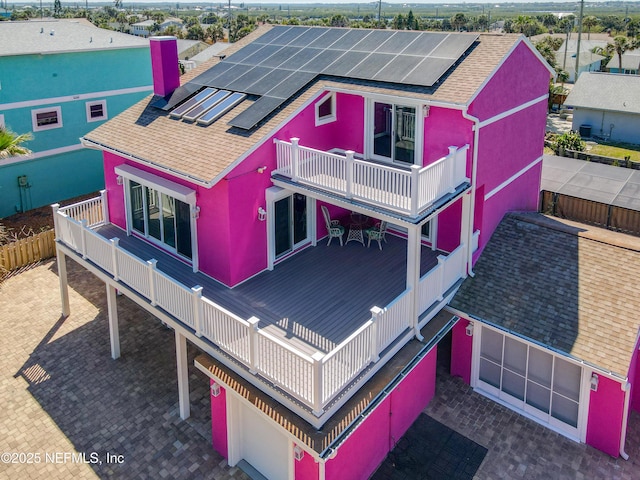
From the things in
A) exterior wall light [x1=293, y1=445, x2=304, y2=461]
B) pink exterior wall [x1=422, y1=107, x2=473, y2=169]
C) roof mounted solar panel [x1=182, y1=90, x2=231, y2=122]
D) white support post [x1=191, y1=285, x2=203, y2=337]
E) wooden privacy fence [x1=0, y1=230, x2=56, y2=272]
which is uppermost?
roof mounted solar panel [x1=182, y1=90, x2=231, y2=122]

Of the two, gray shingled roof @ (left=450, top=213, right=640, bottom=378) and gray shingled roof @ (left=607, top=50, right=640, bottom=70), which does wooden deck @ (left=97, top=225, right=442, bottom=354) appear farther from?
gray shingled roof @ (left=607, top=50, right=640, bottom=70)

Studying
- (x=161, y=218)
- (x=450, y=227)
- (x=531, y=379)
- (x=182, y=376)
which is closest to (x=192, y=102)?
(x=161, y=218)

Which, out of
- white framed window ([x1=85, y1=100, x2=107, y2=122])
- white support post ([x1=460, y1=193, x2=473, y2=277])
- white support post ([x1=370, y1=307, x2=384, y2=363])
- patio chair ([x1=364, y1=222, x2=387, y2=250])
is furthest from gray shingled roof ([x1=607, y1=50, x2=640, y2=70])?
white support post ([x1=370, y1=307, x2=384, y2=363])

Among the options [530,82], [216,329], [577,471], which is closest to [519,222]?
[530,82]

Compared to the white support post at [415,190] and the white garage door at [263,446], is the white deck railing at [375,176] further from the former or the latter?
the white garage door at [263,446]

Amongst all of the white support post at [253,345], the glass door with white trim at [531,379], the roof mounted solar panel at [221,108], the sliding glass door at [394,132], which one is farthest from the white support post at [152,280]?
the glass door with white trim at [531,379]

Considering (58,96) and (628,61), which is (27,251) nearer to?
(58,96)

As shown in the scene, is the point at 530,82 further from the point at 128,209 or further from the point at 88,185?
the point at 88,185
